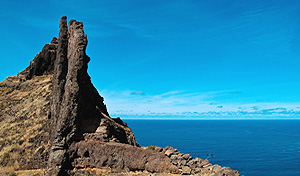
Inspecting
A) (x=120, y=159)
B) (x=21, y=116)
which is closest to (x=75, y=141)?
(x=120, y=159)

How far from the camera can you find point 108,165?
22188 millimetres

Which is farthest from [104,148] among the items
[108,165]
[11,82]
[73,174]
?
[11,82]

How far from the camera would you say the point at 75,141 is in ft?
77.6

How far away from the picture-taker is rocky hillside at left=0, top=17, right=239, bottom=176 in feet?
72.5

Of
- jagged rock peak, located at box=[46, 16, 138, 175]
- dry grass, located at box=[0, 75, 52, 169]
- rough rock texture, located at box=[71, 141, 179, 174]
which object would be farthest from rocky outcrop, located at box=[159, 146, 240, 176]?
dry grass, located at box=[0, 75, 52, 169]

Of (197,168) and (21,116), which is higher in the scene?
(21,116)

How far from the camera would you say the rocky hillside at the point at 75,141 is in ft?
72.5

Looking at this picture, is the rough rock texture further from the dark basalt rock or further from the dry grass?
the dark basalt rock

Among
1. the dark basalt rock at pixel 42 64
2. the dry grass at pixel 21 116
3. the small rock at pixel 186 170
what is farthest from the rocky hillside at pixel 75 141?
the dark basalt rock at pixel 42 64

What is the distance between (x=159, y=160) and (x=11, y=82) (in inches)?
1613

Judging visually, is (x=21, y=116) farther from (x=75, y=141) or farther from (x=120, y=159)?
(x=120, y=159)

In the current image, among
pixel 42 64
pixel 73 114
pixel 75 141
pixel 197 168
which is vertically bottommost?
pixel 197 168

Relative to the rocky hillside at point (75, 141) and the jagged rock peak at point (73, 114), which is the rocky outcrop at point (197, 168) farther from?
the jagged rock peak at point (73, 114)

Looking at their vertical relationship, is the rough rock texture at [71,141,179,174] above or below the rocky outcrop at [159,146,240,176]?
above
